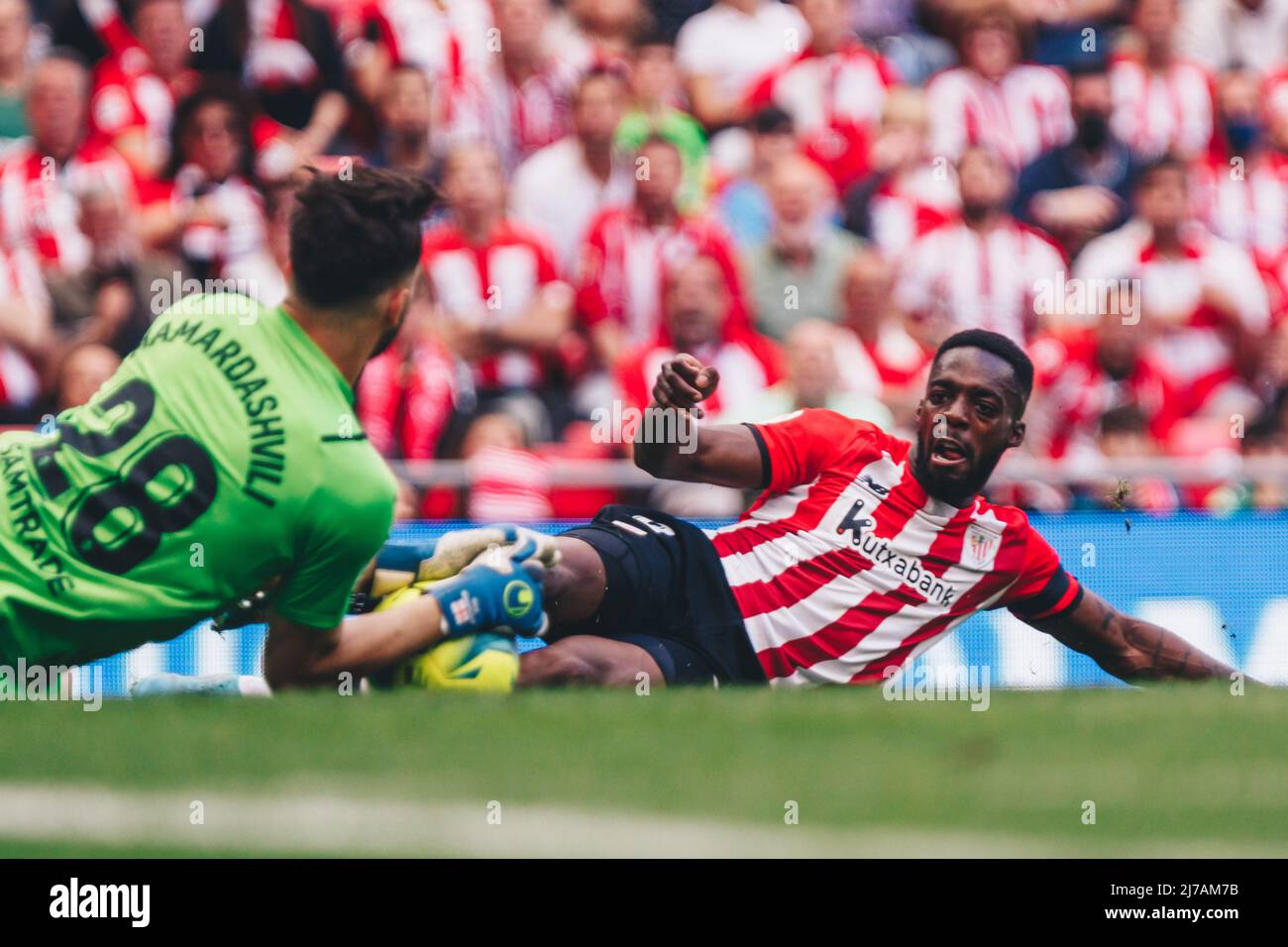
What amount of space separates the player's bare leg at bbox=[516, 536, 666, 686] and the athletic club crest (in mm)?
1226

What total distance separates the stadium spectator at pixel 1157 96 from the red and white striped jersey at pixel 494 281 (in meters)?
4.12

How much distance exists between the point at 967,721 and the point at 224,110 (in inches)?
283

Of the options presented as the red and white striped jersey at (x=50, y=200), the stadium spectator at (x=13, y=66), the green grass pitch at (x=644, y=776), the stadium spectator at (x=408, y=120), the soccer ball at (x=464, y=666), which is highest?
the stadium spectator at (x=13, y=66)

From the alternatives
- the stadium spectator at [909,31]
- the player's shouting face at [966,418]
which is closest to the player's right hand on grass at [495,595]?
the player's shouting face at [966,418]

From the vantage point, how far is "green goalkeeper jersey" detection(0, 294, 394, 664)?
5.38 metres

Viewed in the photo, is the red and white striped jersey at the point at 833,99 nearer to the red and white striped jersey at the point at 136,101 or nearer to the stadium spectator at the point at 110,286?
the red and white striped jersey at the point at 136,101

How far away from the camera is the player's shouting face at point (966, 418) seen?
705cm

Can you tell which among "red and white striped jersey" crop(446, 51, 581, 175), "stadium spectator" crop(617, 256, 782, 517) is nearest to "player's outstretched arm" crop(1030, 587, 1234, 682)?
"stadium spectator" crop(617, 256, 782, 517)

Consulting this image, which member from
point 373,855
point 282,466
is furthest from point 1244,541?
point 373,855

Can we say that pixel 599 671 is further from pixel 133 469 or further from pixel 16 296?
pixel 16 296

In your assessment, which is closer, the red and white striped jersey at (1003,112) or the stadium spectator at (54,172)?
the stadium spectator at (54,172)

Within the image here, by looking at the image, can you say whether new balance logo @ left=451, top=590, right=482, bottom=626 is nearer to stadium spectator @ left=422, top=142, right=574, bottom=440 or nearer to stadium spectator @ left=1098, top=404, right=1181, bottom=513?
stadium spectator @ left=422, top=142, right=574, bottom=440

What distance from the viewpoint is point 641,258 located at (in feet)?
37.3

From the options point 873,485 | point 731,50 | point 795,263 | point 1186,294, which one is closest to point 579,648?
point 873,485
